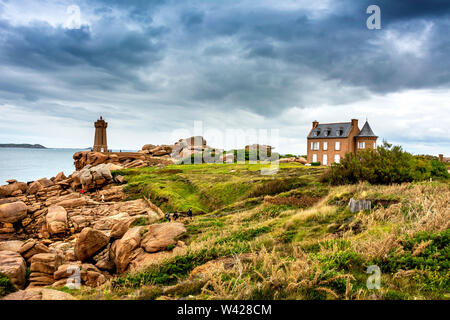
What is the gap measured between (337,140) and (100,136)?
2141 inches

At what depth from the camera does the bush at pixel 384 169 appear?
1645 cm

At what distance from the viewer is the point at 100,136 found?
211ft

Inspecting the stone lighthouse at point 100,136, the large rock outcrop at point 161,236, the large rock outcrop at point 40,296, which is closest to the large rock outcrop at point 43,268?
the large rock outcrop at point 161,236

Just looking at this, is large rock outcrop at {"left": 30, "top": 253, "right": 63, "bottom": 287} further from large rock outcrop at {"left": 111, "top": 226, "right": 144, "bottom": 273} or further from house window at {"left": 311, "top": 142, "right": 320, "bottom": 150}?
house window at {"left": 311, "top": 142, "right": 320, "bottom": 150}

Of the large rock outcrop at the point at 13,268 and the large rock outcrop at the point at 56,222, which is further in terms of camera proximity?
the large rock outcrop at the point at 56,222

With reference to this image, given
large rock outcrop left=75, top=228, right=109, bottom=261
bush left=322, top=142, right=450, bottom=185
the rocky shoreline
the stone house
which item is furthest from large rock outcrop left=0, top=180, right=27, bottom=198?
the stone house

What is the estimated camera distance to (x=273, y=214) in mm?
14703

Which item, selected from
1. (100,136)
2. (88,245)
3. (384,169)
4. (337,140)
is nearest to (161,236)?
(88,245)

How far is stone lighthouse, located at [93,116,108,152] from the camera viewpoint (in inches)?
2511

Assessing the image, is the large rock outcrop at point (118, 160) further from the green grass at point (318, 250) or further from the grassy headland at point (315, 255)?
the grassy headland at point (315, 255)

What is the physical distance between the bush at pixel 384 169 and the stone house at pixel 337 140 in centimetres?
2373
